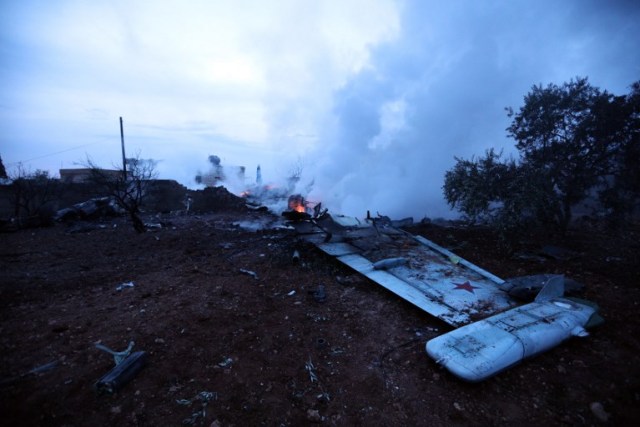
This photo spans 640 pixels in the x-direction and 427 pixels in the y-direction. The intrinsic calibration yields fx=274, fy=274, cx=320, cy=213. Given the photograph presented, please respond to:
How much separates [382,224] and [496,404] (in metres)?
9.09

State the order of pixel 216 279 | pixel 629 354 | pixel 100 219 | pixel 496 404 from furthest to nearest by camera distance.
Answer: pixel 100 219 → pixel 216 279 → pixel 629 354 → pixel 496 404

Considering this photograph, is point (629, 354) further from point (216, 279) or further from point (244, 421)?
point (216, 279)

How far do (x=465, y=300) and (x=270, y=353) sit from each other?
434 cm

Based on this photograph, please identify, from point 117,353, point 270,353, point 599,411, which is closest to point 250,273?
point 270,353

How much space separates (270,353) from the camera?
4449 millimetres

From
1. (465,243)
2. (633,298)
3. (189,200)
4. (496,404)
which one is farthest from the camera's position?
(189,200)

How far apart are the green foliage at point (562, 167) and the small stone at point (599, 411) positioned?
21.5 feet

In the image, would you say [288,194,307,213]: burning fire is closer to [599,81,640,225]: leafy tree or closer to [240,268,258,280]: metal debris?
[240,268,258,280]: metal debris

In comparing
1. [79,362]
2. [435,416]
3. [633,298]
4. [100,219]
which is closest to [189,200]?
[100,219]

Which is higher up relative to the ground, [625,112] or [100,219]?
[625,112]

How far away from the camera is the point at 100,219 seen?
16.2 metres

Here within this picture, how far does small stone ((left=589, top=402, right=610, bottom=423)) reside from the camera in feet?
11.0

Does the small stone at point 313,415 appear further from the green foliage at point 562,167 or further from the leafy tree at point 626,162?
the leafy tree at point 626,162

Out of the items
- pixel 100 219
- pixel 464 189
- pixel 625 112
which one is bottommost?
pixel 100 219
